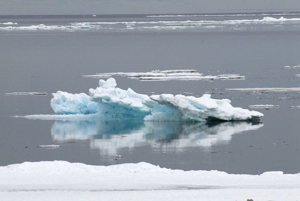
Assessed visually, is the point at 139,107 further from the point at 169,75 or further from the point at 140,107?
the point at 169,75

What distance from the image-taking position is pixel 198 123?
18.5 m

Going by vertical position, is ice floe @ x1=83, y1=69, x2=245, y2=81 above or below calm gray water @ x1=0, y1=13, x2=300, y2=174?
above

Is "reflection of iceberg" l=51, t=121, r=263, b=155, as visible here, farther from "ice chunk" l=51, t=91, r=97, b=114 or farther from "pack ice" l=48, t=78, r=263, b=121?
"ice chunk" l=51, t=91, r=97, b=114

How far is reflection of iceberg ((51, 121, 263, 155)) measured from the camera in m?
16.5

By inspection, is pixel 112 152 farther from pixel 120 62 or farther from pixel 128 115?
pixel 120 62

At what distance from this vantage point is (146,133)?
1769cm

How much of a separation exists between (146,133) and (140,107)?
53.8 inches

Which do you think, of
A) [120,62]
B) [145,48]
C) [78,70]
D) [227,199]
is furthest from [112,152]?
[145,48]

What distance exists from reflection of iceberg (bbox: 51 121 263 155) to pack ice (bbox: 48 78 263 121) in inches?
9.3

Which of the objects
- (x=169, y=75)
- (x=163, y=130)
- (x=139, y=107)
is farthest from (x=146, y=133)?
(x=169, y=75)

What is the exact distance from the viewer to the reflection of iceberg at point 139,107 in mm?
17913

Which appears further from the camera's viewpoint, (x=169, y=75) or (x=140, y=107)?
(x=169, y=75)

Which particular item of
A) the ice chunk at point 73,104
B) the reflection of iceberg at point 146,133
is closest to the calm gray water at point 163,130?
the reflection of iceberg at point 146,133

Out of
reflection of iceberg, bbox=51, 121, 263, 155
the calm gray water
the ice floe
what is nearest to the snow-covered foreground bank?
the calm gray water
